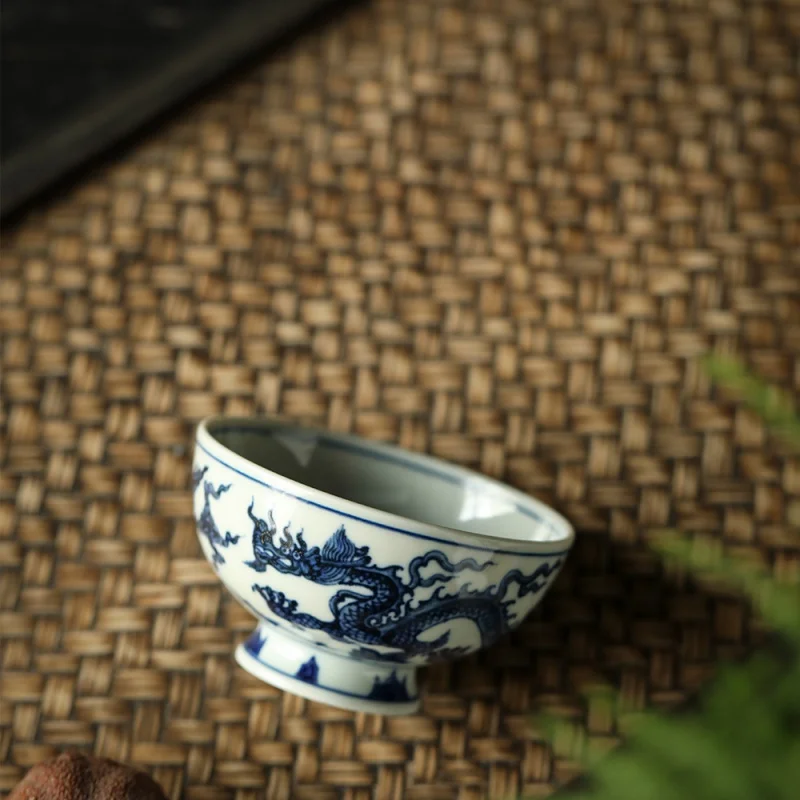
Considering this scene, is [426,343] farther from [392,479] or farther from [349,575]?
[349,575]

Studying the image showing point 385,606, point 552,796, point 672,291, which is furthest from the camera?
point 672,291

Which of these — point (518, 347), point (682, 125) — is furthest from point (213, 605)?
point (682, 125)

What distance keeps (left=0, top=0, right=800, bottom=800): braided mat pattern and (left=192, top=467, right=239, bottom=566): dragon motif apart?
0.13m

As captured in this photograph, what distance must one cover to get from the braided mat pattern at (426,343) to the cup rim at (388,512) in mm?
28

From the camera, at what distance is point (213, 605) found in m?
0.80

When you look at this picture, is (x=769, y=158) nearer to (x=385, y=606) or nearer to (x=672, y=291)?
(x=672, y=291)

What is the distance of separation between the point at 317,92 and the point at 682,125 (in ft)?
1.06

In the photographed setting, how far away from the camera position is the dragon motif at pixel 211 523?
0.66m

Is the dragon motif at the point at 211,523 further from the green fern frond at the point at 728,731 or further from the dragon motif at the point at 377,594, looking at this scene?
the green fern frond at the point at 728,731

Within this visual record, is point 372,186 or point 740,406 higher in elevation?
point 372,186

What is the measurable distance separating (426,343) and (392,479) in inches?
4.7

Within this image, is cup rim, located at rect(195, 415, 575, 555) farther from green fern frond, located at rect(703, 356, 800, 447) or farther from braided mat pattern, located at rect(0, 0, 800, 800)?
green fern frond, located at rect(703, 356, 800, 447)

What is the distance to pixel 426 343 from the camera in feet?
2.81

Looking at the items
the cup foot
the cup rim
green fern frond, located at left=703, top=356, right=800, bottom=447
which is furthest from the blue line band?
green fern frond, located at left=703, top=356, right=800, bottom=447
